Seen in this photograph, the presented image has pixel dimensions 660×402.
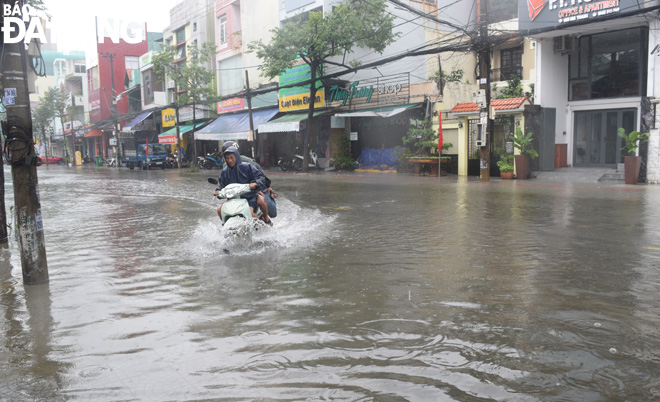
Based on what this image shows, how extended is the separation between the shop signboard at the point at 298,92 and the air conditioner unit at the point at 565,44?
13.3 metres

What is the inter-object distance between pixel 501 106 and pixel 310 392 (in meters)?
20.9

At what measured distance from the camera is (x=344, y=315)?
4508 millimetres

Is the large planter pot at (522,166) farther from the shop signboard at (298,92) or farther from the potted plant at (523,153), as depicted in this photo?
the shop signboard at (298,92)

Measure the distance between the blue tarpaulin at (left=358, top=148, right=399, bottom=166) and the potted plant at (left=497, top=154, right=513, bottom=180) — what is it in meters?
7.34

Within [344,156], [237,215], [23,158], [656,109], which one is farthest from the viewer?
[344,156]

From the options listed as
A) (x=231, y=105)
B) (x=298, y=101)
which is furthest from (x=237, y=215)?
(x=231, y=105)

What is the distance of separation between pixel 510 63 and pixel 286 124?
491 inches

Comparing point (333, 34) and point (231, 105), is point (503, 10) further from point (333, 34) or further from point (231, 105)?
point (231, 105)

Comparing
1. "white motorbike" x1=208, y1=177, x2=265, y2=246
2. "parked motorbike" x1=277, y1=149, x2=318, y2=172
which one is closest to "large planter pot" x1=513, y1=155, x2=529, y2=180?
"parked motorbike" x1=277, y1=149, x2=318, y2=172

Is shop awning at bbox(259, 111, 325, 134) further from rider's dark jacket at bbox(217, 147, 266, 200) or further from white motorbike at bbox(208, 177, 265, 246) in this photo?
white motorbike at bbox(208, 177, 265, 246)

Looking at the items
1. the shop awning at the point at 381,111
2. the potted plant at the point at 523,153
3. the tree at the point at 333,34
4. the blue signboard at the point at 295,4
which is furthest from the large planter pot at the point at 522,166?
the blue signboard at the point at 295,4

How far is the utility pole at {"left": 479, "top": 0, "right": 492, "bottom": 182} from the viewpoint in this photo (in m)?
19.4

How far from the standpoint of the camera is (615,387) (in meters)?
3.09

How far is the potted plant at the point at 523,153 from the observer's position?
21234 mm
